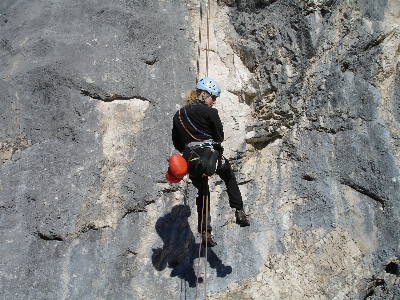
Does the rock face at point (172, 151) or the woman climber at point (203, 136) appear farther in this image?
the rock face at point (172, 151)

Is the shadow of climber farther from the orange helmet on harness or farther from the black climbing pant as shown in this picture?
the orange helmet on harness

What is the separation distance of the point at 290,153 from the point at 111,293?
288 cm

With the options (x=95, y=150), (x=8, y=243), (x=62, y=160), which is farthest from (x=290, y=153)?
(x=8, y=243)

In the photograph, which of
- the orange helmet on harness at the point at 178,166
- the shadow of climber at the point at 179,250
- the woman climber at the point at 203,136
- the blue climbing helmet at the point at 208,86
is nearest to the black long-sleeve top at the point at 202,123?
the woman climber at the point at 203,136

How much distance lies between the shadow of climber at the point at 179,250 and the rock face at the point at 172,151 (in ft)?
0.06

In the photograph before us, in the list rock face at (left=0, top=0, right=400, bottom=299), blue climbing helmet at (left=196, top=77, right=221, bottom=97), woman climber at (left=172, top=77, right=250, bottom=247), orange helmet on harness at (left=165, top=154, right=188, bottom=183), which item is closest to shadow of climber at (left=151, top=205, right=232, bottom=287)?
rock face at (left=0, top=0, right=400, bottom=299)

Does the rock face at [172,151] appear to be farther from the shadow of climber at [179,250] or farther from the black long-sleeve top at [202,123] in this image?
the black long-sleeve top at [202,123]

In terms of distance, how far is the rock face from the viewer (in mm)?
5379

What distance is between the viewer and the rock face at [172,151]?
5.38 metres

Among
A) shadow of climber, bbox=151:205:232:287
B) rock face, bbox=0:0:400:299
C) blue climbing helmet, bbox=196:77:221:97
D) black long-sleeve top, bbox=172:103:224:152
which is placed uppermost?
blue climbing helmet, bbox=196:77:221:97

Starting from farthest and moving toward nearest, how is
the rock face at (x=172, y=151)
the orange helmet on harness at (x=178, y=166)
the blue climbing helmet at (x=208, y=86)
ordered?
the rock face at (x=172, y=151) < the blue climbing helmet at (x=208, y=86) < the orange helmet on harness at (x=178, y=166)

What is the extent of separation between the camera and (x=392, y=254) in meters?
5.36

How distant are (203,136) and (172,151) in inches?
42.3

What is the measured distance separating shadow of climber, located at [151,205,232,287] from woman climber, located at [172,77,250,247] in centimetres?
57
